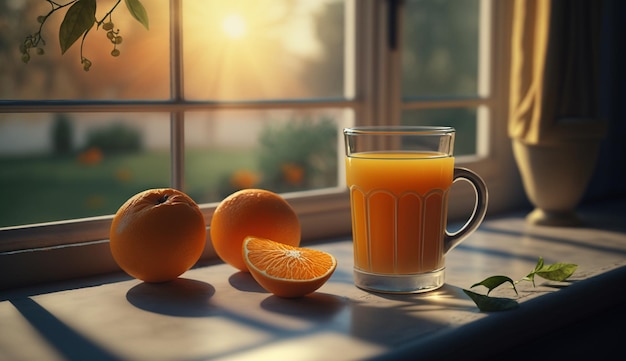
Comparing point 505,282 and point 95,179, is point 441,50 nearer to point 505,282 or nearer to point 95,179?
point 95,179

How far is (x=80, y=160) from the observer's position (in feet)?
58.6

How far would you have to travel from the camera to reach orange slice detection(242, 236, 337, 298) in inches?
33.1

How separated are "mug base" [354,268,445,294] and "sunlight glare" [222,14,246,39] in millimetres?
14995

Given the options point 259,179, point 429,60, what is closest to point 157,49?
point 259,179

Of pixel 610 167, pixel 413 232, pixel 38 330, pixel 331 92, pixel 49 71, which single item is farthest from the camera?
pixel 331 92

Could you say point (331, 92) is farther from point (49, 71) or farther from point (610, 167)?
point (610, 167)

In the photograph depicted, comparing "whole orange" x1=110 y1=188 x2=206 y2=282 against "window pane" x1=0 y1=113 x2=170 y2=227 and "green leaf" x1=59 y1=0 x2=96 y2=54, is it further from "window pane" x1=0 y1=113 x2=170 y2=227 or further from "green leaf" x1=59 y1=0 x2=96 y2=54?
"window pane" x1=0 y1=113 x2=170 y2=227

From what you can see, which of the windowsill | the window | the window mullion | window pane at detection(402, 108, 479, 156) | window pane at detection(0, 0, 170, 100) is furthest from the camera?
window pane at detection(402, 108, 479, 156)

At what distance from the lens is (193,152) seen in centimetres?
1788

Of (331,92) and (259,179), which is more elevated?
(331,92)

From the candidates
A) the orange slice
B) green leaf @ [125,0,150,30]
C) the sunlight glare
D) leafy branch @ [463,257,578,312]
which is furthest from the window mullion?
the sunlight glare

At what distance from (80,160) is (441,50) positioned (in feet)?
31.1

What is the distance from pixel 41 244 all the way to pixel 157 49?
18622 millimetres

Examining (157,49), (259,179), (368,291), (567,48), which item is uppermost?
(157,49)
